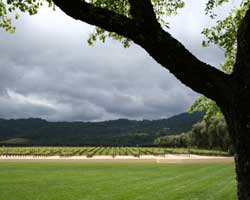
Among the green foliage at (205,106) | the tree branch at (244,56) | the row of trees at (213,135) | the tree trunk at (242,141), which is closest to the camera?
the tree trunk at (242,141)

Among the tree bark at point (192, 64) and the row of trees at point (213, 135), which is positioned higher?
the row of trees at point (213, 135)

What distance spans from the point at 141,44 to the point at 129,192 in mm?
13940

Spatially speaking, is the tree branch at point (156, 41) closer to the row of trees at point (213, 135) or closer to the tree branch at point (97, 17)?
the tree branch at point (97, 17)

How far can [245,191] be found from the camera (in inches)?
172

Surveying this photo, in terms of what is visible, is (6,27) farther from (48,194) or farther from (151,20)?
(48,194)

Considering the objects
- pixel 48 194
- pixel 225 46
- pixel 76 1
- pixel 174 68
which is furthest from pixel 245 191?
pixel 48 194

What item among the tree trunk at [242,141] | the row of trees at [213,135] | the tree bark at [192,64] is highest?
the row of trees at [213,135]

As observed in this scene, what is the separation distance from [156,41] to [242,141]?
1.55m

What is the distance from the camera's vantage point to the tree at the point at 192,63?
14.5ft

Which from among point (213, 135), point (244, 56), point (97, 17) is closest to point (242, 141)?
point (244, 56)

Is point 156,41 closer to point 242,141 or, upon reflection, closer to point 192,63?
point 192,63

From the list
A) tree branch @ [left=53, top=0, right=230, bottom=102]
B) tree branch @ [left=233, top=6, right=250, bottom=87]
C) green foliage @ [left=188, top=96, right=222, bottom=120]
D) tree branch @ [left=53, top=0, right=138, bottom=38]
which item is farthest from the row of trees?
tree branch @ [left=53, top=0, right=138, bottom=38]

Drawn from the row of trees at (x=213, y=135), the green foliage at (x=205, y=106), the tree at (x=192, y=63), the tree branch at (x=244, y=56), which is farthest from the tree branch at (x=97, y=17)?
the row of trees at (x=213, y=135)

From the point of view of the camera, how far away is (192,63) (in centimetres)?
452
